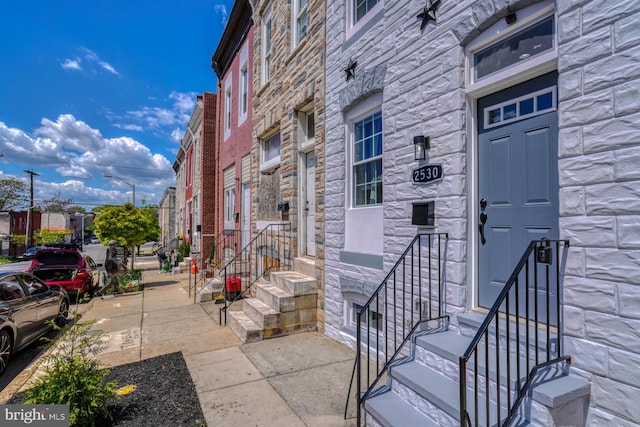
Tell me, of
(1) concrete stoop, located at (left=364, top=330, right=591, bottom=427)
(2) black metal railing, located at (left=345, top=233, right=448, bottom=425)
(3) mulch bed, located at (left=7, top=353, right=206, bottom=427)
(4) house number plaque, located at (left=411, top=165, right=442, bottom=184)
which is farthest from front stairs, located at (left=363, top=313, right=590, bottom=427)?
(3) mulch bed, located at (left=7, top=353, right=206, bottom=427)

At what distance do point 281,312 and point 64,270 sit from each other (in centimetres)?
841

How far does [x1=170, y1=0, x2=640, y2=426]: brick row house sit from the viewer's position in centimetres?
226

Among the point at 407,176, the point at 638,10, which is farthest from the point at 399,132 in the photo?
the point at 638,10

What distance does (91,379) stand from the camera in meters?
3.21

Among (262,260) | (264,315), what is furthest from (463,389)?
(262,260)

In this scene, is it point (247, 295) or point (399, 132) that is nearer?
point (399, 132)

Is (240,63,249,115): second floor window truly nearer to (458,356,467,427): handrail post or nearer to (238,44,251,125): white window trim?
(238,44,251,125): white window trim

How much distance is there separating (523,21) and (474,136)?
1027 mm

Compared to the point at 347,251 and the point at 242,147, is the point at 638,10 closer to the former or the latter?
the point at 347,251

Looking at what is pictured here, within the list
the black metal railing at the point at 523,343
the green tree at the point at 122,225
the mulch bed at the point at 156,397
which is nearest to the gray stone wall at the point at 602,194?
the black metal railing at the point at 523,343

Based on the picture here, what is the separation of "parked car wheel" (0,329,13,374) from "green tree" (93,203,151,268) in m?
7.50

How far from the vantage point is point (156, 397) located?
3809 mm

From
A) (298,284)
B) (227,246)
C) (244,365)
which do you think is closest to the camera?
(244,365)

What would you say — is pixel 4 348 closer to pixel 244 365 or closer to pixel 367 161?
pixel 244 365
